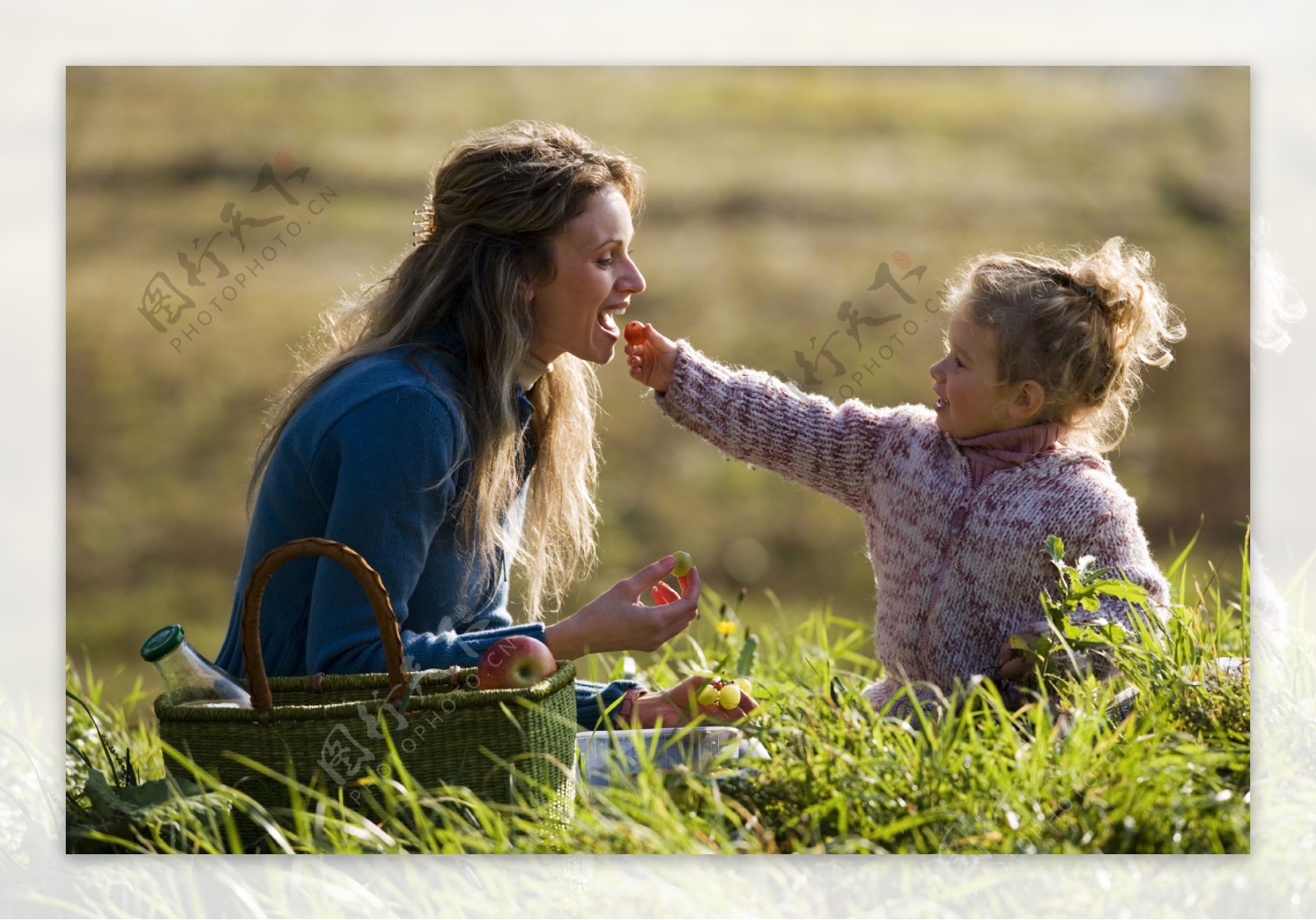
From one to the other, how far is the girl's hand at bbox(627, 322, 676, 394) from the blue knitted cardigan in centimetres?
39

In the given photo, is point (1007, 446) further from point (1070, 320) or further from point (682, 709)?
point (682, 709)

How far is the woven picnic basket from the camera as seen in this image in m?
2.36

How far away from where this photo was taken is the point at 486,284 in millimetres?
2855

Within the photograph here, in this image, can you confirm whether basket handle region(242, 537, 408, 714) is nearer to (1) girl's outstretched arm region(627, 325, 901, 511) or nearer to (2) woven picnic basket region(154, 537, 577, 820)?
(2) woven picnic basket region(154, 537, 577, 820)

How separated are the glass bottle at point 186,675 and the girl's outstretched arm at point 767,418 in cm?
105

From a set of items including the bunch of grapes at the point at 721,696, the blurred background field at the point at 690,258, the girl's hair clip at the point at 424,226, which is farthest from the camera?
the blurred background field at the point at 690,258

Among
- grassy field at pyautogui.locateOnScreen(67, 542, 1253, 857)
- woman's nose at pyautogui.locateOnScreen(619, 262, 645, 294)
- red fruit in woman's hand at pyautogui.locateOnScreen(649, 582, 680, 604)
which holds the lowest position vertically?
grassy field at pyautogui.locateOnScreen(67, 542, 1253, 857)

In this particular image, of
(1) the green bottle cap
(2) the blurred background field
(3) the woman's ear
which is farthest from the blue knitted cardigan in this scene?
(2) the blurred background field

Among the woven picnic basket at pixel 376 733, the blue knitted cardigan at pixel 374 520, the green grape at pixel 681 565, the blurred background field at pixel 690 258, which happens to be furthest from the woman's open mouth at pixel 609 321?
the blurred background field at pixel 690 258

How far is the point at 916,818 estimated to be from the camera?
2350mm

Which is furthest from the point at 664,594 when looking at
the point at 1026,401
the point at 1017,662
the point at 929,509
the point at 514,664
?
the point at 1026,401

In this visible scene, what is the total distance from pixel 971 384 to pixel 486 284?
3.28ft

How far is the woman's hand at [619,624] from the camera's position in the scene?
2.58 meters

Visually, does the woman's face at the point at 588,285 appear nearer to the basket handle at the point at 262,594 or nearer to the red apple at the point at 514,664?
the red apple at the point at 514,664
